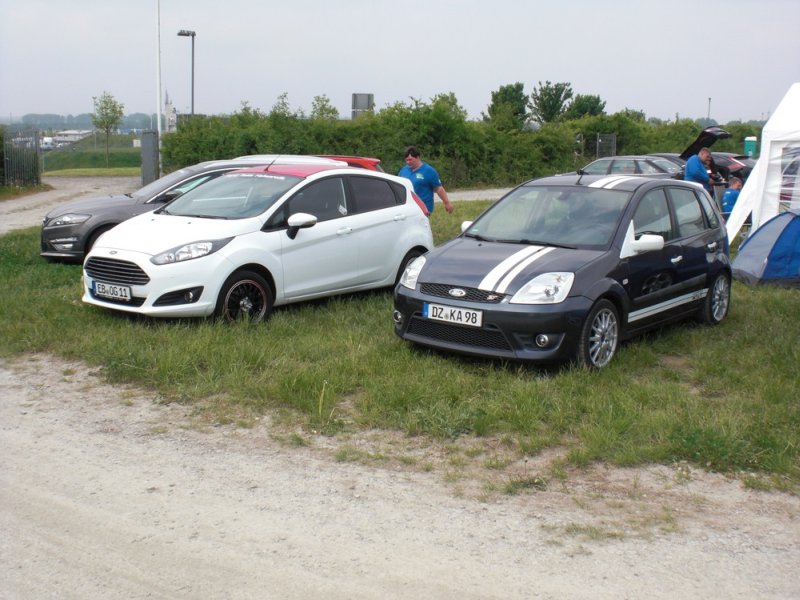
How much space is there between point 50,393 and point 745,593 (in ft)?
17.0

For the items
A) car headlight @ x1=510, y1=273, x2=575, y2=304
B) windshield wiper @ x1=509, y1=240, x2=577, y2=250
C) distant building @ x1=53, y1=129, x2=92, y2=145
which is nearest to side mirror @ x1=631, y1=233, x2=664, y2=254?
windshield wiper @ x1=509, y1=240, x2=577, y2=250

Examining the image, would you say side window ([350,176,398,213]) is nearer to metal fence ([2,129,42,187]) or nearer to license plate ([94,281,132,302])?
license plate ([94,281,132,302])

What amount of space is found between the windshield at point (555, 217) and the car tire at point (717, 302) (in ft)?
5.60

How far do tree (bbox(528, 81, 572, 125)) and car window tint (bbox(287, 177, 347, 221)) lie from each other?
51.1 m

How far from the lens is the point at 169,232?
350 inches

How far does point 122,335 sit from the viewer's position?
322 inches

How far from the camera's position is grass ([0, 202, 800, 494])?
5.77m

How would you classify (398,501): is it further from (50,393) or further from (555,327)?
(50,393)

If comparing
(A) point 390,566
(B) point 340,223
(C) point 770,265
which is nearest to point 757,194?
(C) point 770,265

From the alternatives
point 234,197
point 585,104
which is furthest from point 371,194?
point 585,104

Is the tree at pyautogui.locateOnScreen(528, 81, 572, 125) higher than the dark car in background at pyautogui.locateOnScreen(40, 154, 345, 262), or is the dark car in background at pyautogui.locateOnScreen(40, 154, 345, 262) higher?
the tree at pyautogui.locateOnScreen(528, 81, 572, 125)

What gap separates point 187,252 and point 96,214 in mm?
4551

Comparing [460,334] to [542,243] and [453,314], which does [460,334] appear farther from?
[542,243]

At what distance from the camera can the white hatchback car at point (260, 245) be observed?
8.47 meters
